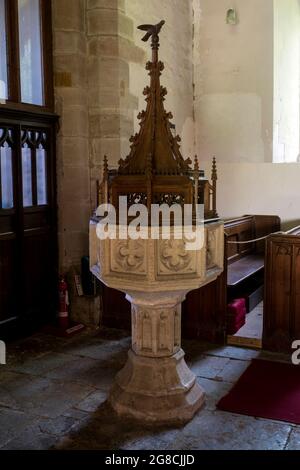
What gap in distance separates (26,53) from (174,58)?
6.20 ft

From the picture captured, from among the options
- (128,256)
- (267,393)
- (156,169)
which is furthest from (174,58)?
(267,393)

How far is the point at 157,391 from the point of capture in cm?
259

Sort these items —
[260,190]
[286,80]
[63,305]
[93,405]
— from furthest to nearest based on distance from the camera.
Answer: [286,80] < [260,190] < [63,305] < [93,405]

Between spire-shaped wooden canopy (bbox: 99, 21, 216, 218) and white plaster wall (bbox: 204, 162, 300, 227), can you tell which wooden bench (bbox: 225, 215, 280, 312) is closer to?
white plaster wall (bbox: 204, 162, 300, 227)

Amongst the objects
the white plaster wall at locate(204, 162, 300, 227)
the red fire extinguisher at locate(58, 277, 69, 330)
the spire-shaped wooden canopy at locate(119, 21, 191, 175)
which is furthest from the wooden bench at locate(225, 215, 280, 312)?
the spire-shaped wooden canopy at locate(119, 21, 191, 175)

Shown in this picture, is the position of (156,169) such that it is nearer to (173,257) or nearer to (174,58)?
(173,257)

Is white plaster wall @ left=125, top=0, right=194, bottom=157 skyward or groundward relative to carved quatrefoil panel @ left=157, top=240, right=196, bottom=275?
skyward

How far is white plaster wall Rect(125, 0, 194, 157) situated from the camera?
430 cm

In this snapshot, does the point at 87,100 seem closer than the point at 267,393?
No

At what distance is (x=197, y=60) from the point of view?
224 inches

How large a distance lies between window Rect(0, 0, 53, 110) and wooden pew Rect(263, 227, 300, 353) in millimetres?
2095

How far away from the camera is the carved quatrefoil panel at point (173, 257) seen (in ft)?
7.92
